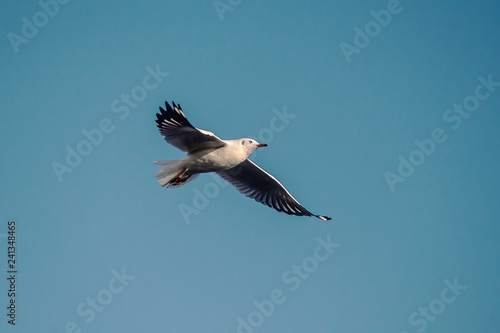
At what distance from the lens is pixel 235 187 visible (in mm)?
11578

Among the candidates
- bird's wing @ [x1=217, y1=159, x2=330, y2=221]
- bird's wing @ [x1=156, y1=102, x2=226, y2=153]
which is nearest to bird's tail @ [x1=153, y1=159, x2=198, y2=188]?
bird's wing @ [x1=156, y1=102, x2=226, y2=153]

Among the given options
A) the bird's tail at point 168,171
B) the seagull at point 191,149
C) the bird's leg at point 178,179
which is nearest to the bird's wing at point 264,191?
the seagull at point 191,149

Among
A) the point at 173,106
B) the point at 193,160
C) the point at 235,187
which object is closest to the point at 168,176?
the point at 193,160

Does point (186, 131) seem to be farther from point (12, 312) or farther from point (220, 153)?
point (12, 312)

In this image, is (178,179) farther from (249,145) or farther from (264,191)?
(264,191)

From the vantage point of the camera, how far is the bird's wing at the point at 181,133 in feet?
30.4

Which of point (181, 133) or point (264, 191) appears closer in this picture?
point (181, 133)

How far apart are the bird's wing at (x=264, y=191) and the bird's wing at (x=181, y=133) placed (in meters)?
1.75

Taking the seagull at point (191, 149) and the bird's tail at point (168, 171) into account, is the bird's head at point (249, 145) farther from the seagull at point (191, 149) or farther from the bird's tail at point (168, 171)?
the bird's tail at point (168, 171)

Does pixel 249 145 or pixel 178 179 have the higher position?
pixel 178 179

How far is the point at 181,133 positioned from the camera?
374 inches

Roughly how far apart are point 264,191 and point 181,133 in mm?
2653

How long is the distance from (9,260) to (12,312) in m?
0.88

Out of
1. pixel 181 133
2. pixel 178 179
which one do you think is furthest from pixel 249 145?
pixel 178 179
